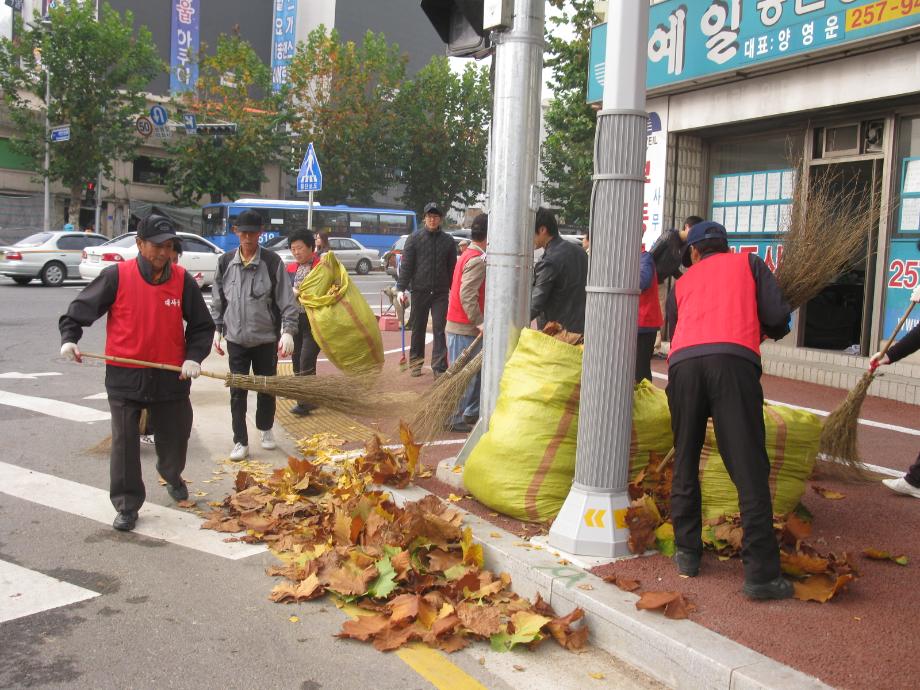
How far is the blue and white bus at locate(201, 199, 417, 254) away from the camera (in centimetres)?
3681

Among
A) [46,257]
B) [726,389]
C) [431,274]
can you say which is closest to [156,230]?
[726,389]

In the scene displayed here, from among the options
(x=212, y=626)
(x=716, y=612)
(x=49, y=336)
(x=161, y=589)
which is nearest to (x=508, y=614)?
(x=716, y=612)

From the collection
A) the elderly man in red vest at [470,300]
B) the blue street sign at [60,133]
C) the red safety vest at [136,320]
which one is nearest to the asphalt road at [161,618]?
the red safety vest at [136,320]

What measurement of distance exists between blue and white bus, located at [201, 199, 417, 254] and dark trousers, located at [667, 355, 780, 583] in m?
32.9

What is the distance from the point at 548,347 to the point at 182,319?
2.24 m

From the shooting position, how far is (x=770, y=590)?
A: 12.2 ft

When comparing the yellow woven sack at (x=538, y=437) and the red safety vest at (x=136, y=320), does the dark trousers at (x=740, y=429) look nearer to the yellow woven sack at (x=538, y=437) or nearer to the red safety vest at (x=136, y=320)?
the yellow woven sack at (x=538, y=437)

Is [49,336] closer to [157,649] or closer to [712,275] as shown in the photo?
[157,649]

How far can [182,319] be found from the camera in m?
5.29

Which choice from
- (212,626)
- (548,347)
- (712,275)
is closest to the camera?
(212,626)

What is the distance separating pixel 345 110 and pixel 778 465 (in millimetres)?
40551

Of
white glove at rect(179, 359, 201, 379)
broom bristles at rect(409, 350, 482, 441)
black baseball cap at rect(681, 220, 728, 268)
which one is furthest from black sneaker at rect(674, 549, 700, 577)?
white glove at rect(179, 359, 201, 379)

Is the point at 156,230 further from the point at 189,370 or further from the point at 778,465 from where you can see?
the point at 778,465

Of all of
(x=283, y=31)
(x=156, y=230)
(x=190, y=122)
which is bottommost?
(x=156, y=230)
